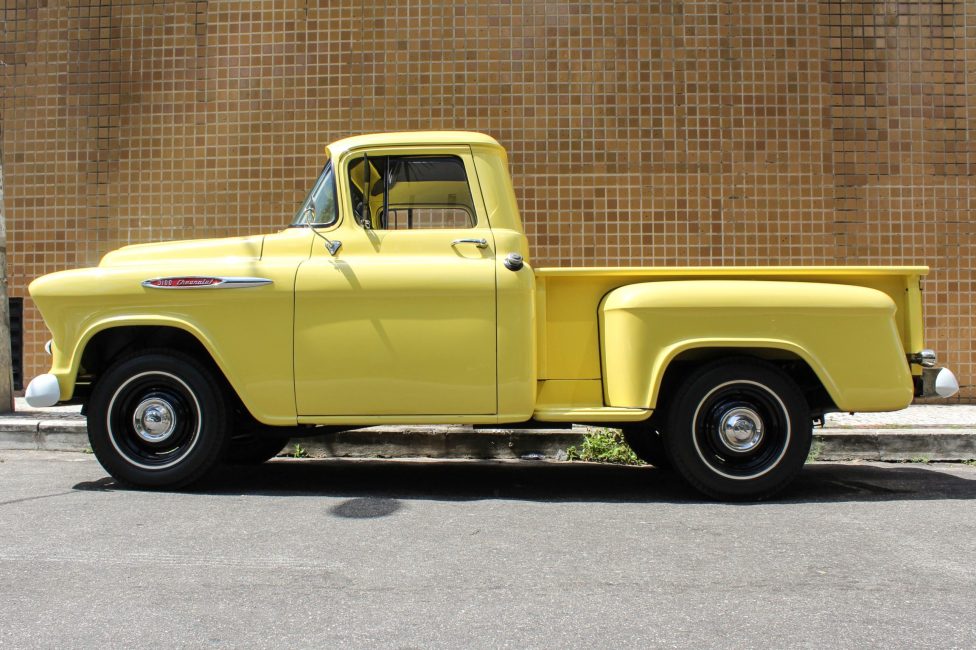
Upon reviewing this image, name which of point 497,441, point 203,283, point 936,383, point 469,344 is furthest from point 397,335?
point 936,383

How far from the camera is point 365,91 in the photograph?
9.81 metres

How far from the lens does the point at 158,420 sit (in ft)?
17.8

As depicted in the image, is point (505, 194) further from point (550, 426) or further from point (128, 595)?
point (128, 595)

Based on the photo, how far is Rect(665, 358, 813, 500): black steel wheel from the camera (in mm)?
5203

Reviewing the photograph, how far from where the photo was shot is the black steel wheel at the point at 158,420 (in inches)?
211

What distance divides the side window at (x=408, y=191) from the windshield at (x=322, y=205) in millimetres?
133

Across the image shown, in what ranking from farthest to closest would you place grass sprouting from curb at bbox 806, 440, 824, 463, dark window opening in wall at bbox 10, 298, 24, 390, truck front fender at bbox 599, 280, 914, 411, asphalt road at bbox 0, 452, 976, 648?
dark window opening in wall at bbox 10, 298, 24, 390, grass sprouting from curb at bbox 806, 440, 824, 463, truck front fender at bbox 599, 280, 914, 411, asphalt road at bbox 0, 452, 976, 648

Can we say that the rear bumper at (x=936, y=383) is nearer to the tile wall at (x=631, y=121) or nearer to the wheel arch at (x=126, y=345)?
the wheel arch at (x=126, y=345)

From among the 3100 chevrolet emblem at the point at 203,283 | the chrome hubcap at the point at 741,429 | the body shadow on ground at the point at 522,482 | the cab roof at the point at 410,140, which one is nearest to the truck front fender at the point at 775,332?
the chrome hubcap at the point at 741,429

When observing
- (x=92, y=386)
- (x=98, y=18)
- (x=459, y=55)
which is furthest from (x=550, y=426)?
(x=98, y=18)

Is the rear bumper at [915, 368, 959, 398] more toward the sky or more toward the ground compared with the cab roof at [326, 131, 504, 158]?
more toward the ground

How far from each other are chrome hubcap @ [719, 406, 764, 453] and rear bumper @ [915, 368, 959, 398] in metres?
1.01

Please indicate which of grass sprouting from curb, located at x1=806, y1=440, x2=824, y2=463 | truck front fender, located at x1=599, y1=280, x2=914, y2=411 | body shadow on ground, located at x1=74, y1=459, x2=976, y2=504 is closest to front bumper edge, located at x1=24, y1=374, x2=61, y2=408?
body shadow on ground, located at x1=74, y1=459, x2=976, y2=504

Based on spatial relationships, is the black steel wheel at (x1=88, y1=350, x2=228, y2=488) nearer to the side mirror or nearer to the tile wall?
the side mirror
